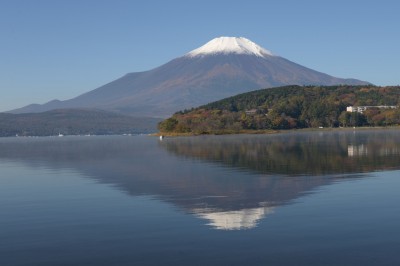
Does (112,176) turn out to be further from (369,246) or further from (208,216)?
(369,246)

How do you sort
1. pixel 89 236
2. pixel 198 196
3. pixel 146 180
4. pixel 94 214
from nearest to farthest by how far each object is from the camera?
pixel 89 236 → pixel 94 214 → pixel 198 196 → pixel 146 180

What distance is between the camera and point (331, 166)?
45938 millimetres

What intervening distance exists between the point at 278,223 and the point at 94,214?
861 centimetres

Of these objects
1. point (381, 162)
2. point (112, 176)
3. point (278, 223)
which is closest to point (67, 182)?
point (112, 176)

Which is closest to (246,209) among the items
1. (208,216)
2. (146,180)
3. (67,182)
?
(208,216)

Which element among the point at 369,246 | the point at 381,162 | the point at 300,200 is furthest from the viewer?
the point at 381,162

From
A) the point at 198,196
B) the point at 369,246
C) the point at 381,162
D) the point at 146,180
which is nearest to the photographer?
the point at 369,246

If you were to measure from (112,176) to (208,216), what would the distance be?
21.1 metres

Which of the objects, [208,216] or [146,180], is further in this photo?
[146,180]

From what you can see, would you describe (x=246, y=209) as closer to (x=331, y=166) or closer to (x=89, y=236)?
(x=89, y=236)

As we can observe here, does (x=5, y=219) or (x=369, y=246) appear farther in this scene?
(x=5, y=219)

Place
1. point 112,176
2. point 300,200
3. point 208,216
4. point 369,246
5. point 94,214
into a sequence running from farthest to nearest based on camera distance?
point 112,176 < point 300,200 < point 94,214 < point 208,216 < point 369,246

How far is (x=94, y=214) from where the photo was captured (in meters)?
25.7

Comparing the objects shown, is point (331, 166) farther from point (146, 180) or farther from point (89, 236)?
point (89, 236)
